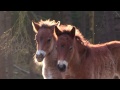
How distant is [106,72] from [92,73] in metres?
0.52

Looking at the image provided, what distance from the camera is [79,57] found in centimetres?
663

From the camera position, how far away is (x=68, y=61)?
6.23 metres

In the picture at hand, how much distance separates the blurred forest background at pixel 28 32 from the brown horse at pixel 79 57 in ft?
23.4

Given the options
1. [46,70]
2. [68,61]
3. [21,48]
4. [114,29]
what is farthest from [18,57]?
[68,61]

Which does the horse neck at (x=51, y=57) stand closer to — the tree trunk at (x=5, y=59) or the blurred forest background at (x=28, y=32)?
the blurred forest background at (x=28, y=32)

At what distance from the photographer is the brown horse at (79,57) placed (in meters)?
6.15

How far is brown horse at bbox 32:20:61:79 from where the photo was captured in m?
6.87

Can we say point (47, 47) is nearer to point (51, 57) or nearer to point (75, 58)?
point (51, 57)

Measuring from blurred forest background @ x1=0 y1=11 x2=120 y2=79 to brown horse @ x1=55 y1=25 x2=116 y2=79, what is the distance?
7.12 m

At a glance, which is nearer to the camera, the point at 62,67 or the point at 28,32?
the point at 62,67

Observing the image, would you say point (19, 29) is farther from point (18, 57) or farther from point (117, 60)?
point (117, 60)

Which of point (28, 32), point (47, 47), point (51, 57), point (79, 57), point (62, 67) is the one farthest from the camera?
point (28, 32)

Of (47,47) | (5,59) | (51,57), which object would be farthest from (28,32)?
(47,47)

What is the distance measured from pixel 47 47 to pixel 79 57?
812 millimetres
